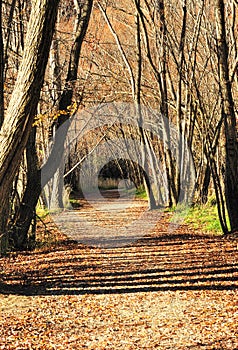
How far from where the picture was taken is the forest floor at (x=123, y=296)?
5.79 metres

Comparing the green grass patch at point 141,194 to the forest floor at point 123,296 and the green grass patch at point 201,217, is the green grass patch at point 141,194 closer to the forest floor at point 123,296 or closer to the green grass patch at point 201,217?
the green grass patch at point 201,217

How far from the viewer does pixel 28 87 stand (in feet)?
19.2

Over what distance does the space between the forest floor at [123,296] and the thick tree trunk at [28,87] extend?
180 centimetres

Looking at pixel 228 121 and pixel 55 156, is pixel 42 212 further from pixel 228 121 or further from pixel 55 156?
pixel 228 121

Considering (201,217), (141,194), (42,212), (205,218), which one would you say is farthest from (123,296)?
(141,194)

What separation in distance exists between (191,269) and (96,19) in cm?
1373

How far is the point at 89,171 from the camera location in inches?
1692

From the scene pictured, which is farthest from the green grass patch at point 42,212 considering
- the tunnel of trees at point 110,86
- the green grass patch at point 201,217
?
the green grass patch at point 201,217

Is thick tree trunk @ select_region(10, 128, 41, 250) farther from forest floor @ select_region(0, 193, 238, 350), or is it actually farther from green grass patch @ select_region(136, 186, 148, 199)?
green grass patch @ select_region(136, 186, 148, 199)

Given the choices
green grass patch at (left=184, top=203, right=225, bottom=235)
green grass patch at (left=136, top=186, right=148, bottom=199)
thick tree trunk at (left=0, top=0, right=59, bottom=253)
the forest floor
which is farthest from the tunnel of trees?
green grass patch at (left=136, top=186, right=148, bottom=199)

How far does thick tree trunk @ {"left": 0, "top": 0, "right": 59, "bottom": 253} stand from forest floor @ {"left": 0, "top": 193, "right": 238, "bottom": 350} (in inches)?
70.7

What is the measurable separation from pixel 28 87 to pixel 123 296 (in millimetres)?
3173

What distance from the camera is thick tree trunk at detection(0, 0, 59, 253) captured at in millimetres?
5824

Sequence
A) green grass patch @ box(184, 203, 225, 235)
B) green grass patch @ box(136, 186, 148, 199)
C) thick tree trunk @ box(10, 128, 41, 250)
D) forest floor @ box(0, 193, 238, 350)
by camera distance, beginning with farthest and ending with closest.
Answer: green grass patch @ box(136, 186, 148, 199) → green grass patch @ box(184, 203, 225, 235) → thick tree trunk @ box(10, 128, 41, 250) → forest floor @ box(0, 193, 238, 350)
